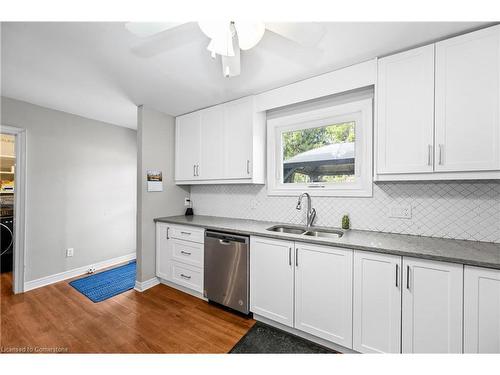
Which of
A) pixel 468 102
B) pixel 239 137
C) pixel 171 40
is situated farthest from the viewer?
pixel 239 137

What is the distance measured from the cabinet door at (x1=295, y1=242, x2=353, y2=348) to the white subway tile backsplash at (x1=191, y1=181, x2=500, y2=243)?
591 mm

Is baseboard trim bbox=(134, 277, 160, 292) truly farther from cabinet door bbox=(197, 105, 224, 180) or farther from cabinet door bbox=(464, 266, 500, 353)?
cabinet door bbox=(464, 266, 500, 353)

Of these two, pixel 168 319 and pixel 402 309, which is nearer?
pixel 402 309

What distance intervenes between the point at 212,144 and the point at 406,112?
2.01 meters

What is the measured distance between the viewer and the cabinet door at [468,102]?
1332 mm

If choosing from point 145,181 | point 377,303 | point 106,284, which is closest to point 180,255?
point 145,181

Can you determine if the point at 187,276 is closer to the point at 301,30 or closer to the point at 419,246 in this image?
the point at 419,246

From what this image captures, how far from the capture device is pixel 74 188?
3.08 meters

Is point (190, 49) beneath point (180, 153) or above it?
above

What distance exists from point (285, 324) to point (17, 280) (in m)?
3.20

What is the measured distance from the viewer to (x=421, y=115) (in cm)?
154
